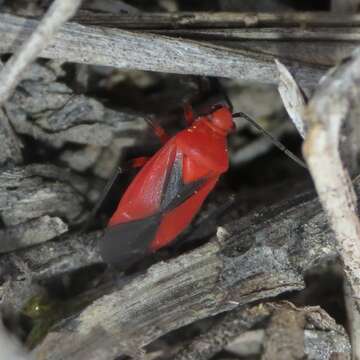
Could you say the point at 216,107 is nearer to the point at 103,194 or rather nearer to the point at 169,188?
the point at 169,188

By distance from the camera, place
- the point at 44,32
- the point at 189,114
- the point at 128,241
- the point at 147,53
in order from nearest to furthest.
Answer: the point at 44,32
the point at 147,53
the point at 128,241
the point at 189,114

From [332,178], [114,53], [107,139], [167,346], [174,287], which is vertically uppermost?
[114,53]

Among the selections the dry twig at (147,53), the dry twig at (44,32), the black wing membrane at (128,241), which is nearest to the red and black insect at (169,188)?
the black wing membrane at (128,241)

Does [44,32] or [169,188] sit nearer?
[44,32]

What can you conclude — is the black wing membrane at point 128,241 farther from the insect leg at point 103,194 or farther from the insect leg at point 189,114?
the insect leg at point 189,114

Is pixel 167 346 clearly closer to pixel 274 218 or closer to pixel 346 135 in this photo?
pixel 274 218

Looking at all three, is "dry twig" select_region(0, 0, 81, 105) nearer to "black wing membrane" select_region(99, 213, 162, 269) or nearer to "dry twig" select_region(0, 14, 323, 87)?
"dry twig" select_region(0, 14, 323, 87)

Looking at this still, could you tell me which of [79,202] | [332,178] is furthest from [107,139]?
[332,178]

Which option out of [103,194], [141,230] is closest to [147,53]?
[103,194]
